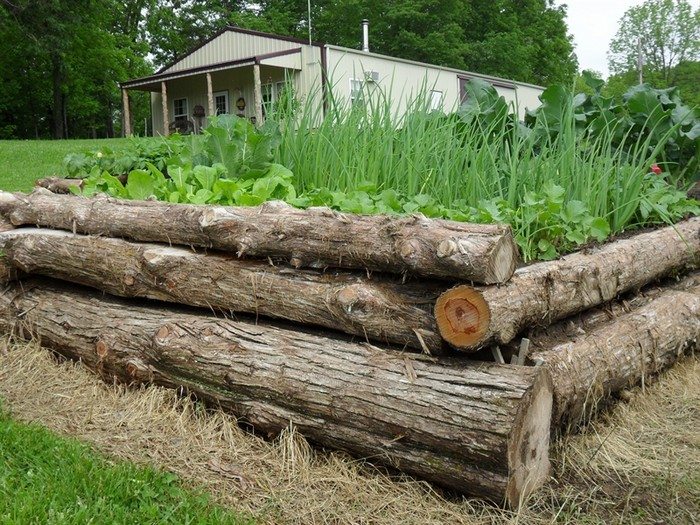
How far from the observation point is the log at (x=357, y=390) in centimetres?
259

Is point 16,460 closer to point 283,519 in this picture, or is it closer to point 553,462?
point 283,519

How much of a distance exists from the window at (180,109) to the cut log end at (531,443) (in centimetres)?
2388

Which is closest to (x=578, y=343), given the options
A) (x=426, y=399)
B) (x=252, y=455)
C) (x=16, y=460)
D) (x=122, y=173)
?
(x=426, y=399)

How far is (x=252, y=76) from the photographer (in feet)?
73.2

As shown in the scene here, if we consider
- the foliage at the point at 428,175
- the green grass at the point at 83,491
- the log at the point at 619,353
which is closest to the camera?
the green grass at the point at 83,491

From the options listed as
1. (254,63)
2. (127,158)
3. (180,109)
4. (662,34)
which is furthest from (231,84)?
(662,34)

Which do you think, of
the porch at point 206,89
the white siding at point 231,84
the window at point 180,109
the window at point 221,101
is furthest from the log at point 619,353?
the window at point 180,109

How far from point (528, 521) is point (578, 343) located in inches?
38.3

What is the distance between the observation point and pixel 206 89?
79.5 feet

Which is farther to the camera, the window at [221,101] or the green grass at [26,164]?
the window at [221,101]

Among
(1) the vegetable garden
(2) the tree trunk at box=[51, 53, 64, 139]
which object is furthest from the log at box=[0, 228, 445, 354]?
(2) the tree trunk at box=[51, 53, 64, 139]

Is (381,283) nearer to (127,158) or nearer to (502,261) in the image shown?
(502,261)

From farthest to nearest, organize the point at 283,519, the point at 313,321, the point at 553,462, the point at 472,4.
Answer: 1. the point at 472,4
2. the point at 313,321
3. the point at 553,462
4. the point at 283,519

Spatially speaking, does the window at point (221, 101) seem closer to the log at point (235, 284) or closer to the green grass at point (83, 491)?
the log at point (235, 284)
